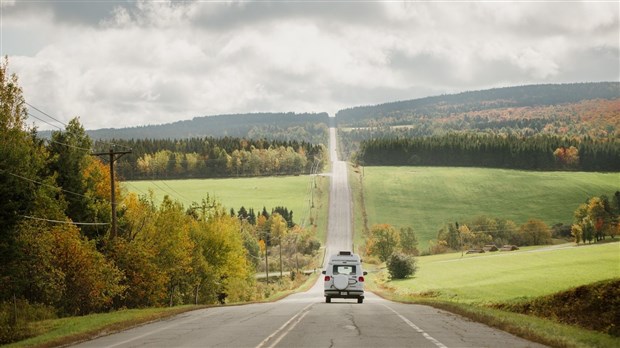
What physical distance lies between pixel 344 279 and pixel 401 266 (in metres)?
66.7

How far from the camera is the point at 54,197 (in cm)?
4928

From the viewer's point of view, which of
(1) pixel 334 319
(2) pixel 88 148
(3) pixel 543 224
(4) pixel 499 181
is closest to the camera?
(1) pixel 334 319

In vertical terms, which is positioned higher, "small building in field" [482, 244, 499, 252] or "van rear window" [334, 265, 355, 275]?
"van rear window" [334, 265, 355, 275]

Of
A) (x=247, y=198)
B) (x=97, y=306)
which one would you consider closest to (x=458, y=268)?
(x=97, y=306)

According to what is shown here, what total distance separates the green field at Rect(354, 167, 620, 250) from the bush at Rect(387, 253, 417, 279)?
5054 cm

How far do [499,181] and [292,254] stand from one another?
2905 inches

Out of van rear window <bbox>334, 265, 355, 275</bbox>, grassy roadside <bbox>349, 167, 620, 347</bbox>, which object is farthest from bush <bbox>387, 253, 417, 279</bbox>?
van rear window <bbox>334, 265, 355, 275</bbox>

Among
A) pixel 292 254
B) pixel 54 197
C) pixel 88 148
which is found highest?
pixel 88 148

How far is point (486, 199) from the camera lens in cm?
17838

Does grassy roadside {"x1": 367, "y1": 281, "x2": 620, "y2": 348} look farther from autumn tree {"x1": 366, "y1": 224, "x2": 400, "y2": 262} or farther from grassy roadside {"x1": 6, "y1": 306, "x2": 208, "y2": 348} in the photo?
autumn tree {"x1": 366, "y1": 224, "x2": 400, "y2": 262}

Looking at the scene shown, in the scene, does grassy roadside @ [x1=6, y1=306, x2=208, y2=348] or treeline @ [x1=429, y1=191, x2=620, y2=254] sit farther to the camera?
treeline @ [x1=429, y1=191, x2=620, y2=254]

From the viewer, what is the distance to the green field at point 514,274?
66.3 meters

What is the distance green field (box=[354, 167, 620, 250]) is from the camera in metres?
165

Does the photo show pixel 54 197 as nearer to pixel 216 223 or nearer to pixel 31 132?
pixel 31 132
